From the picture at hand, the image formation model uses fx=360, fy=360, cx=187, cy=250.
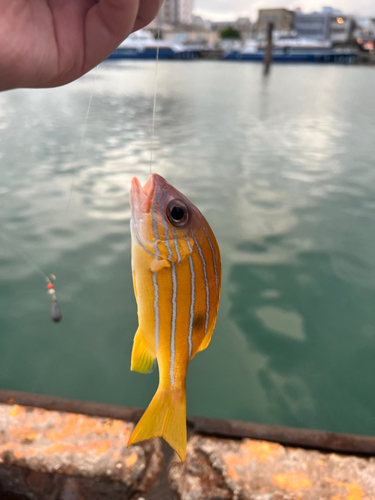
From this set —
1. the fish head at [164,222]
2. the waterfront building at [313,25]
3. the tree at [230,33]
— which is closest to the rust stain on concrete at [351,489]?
the fish head at [164,222]

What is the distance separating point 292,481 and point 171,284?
967 millimetres

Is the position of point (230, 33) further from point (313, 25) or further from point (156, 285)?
point (156, 285)

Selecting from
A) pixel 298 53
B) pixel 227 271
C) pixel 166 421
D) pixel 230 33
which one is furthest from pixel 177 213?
pixel 230 33

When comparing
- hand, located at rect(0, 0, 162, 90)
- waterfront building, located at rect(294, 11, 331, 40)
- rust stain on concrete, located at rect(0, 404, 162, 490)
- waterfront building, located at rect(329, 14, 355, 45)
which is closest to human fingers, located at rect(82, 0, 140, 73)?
hand, located at rect(0, 0, 162, 90)

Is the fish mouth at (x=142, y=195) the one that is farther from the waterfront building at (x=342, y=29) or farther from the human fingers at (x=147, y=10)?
the waterfront building at (x=342, y=29)

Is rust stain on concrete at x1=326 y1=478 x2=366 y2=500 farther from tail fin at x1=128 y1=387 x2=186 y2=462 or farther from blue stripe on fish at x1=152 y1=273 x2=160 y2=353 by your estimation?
blue stripe on fish at x1=152 y1=273 x2=160 y2=353

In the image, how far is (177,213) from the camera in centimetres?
98

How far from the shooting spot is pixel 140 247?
984 mm

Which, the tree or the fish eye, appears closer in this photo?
the fish eye

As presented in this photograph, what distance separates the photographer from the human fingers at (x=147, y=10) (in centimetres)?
97

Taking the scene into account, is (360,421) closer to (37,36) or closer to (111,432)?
(111,432)

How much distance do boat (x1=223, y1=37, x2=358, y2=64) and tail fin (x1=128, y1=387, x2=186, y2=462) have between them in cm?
5544

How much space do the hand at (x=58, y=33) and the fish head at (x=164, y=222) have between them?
1.34 feet

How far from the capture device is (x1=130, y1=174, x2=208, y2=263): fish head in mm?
976
